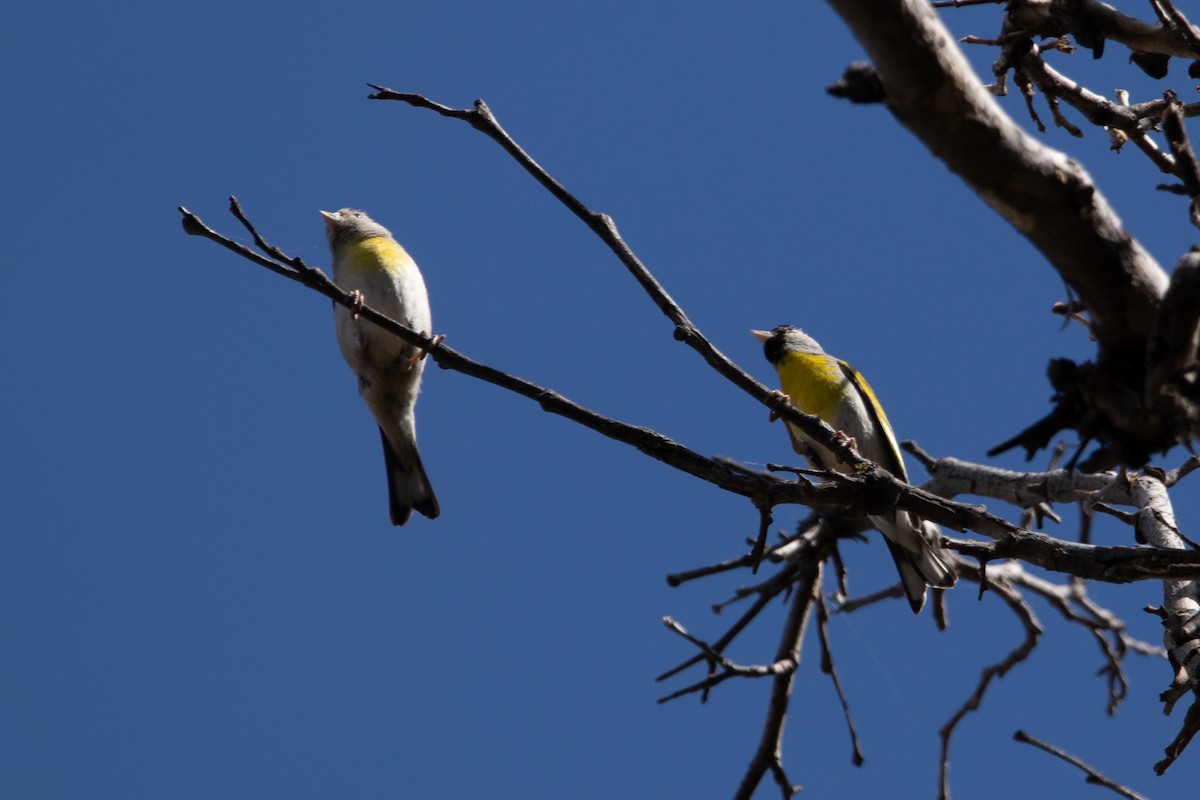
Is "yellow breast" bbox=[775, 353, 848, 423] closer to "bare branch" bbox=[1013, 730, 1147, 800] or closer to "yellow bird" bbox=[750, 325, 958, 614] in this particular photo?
"yellow bird" bbox=[750, 325, 958, 614]

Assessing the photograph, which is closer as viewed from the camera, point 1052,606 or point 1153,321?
point 1153,321

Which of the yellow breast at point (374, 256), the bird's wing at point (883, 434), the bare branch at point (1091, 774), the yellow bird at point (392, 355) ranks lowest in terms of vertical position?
the bare branch at point (1091, 774)

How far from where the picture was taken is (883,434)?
510cm

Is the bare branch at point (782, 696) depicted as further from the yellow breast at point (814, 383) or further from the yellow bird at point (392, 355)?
the yellow bird at point (392, 355)

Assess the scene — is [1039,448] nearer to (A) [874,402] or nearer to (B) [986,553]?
(B) [986,553]

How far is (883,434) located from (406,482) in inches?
92.4

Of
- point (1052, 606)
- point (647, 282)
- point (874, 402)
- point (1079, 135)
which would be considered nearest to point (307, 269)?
point (647, 282)

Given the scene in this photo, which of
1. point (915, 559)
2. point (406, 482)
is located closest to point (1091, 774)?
point (915, 559)

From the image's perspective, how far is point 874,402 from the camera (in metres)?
5.23

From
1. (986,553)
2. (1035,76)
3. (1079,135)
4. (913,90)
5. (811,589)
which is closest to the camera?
(913,90)

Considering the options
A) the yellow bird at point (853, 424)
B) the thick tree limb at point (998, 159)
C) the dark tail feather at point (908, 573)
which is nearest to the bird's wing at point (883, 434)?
the yellow bird at point (853, 424)

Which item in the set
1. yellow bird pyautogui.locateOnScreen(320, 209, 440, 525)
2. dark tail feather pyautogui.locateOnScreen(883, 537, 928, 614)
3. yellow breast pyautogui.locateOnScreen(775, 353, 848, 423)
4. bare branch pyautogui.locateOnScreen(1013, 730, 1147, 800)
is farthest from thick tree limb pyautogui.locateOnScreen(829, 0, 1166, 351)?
yellow bird pyautogui.locateOnScreen(320, 209, 440, 525)

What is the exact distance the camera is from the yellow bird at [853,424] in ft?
14.9

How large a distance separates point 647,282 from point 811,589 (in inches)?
110
